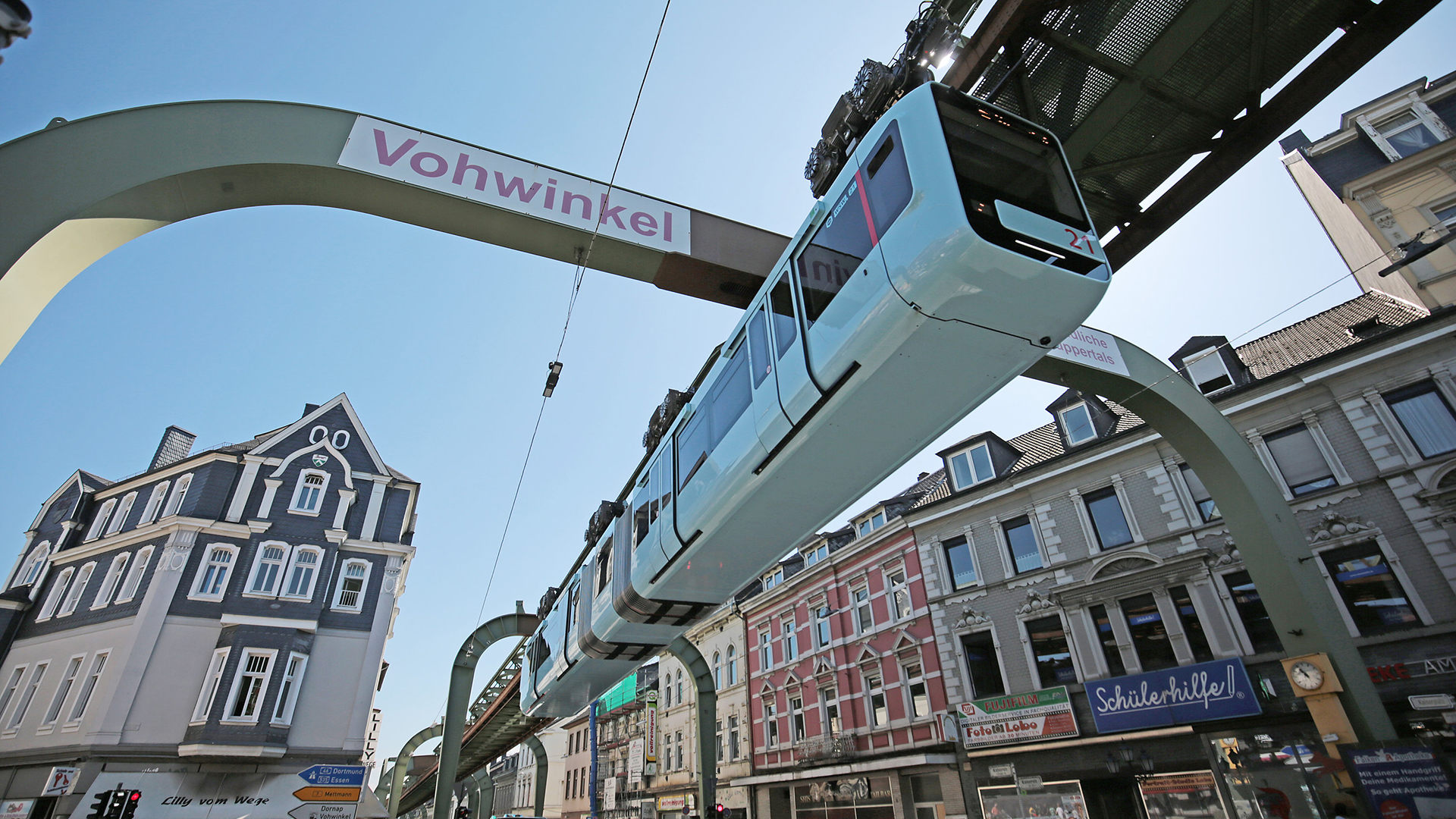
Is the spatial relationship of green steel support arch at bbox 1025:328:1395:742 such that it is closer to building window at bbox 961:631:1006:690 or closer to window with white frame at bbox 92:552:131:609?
building window at bbox 961:631:1006:690

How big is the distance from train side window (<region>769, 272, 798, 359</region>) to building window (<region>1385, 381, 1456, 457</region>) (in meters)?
16.6

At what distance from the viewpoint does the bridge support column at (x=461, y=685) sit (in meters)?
16.6

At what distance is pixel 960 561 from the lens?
882 inches

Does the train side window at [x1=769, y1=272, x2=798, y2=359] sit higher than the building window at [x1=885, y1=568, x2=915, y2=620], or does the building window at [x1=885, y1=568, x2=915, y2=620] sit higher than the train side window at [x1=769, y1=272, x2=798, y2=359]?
the building window at [x1=885, y1=568, x2=915, y2=620]

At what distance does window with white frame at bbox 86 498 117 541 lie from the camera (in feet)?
89.4

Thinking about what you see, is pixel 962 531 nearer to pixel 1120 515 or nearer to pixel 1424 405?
pixel 1120 515

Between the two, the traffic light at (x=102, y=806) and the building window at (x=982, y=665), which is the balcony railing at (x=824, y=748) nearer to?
the building window at (x=982, y=665)

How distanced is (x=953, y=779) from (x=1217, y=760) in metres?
10.7

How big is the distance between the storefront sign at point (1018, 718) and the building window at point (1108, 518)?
4135 mm

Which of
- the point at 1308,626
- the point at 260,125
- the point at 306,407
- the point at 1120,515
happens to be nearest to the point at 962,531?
the point at 1120,515

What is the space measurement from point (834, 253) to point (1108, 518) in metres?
17.6

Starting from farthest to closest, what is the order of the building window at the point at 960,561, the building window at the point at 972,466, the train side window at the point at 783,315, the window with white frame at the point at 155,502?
the window with white frame at the point at 155,502, the building window at the point at 972,466, the building window at the point at 960,561, the train side window at the point at 783,315

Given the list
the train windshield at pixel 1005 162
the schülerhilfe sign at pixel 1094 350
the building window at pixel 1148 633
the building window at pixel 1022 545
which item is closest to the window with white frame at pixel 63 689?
the building window at pixel 1022 545

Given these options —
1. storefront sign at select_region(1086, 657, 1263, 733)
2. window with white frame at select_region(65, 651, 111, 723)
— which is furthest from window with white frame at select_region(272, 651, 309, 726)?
storefront sign at select_region(1086, 657, 1263, 733)
